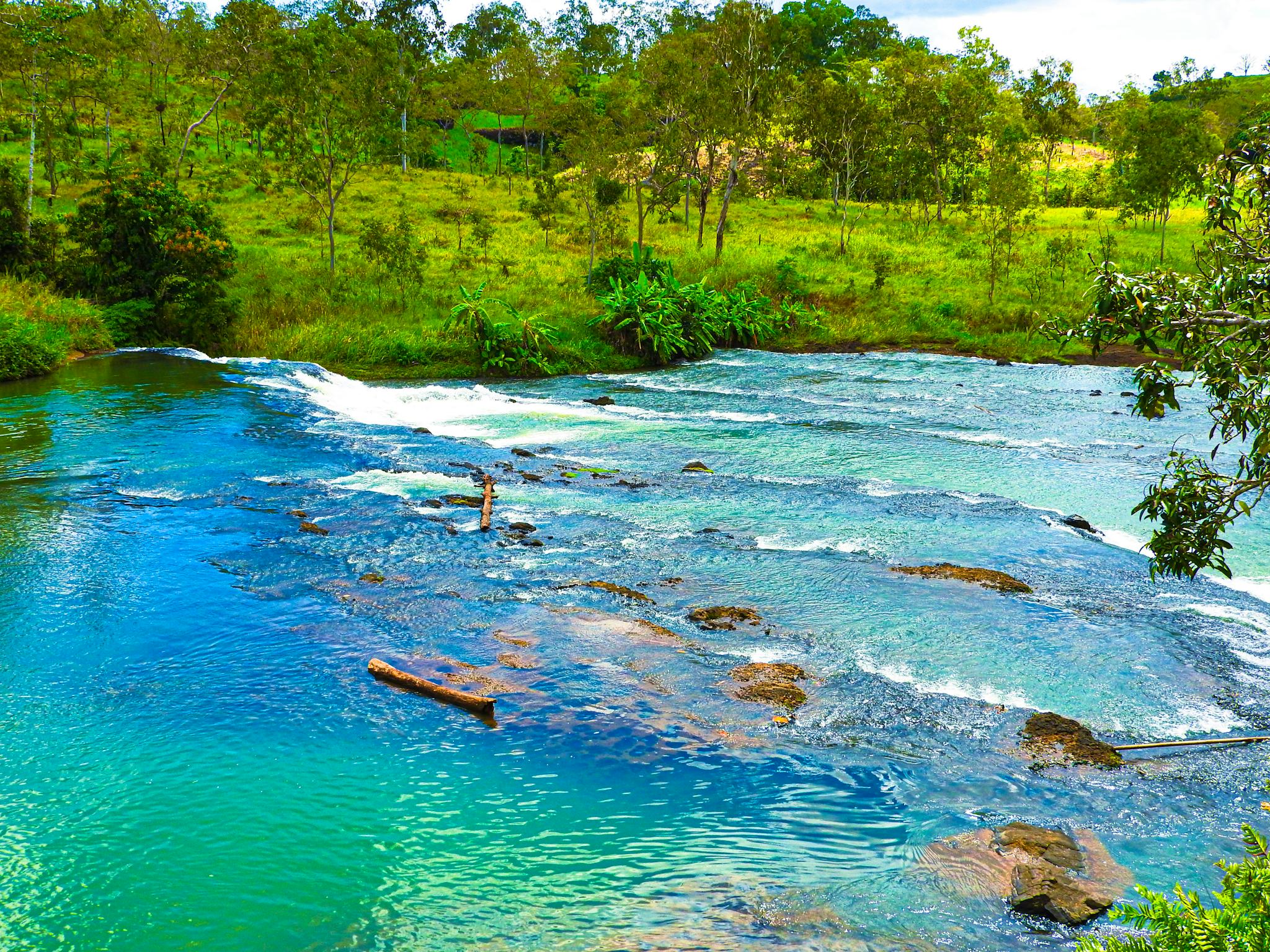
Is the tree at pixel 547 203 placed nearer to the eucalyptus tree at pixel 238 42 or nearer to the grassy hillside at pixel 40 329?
the eucalyptus tree at pixel 238 42

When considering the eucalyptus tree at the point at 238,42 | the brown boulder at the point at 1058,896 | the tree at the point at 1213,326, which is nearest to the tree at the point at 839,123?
the eucalyptus tree at the point at 238,42

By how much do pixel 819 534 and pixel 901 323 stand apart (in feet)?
82.5

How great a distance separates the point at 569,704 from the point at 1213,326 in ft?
17.3

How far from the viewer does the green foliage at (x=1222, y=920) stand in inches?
105

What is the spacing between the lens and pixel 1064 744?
6.79 m

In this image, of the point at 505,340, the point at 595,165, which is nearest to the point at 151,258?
the point at 505,340

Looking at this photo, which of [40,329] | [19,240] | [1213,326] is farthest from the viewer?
[19,240]

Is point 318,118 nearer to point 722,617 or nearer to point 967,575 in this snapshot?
point 722,617

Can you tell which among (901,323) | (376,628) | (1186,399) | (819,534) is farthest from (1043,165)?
(376,628)

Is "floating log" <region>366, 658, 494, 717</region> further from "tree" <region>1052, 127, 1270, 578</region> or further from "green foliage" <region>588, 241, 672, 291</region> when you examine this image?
"green foliage" <region>588, 241, 672, 291</region>

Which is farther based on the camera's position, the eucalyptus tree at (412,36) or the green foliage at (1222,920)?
the eucalyptus tree at (412,36)

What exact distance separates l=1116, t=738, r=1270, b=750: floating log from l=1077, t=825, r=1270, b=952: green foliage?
13.8 ft

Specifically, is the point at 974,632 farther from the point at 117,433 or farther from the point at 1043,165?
the point at 1043,165

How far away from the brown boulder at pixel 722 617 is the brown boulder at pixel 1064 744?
282 cm
